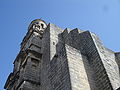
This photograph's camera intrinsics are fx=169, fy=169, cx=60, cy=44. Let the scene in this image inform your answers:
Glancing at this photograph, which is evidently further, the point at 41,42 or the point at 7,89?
the point at 41,42

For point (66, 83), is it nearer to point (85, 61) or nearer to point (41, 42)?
point (85, 61)

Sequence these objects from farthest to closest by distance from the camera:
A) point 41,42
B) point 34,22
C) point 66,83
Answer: point 34,22 → point 41,42 → point 66,83

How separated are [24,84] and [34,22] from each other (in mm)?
12436

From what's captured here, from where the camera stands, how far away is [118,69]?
9930 millimetres

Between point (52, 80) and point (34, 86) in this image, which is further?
point (34, 86)

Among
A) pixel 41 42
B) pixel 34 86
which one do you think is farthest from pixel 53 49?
pixel 41 42

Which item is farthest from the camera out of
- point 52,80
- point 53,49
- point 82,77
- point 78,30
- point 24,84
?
point 78,30

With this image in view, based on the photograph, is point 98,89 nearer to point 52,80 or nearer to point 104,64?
point 104,64

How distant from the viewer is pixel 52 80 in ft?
29.4

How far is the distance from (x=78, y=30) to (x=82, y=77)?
257 inches

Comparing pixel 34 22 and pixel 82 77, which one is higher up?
pixel 34 22

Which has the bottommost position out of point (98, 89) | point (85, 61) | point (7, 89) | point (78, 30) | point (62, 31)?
point (98, 89)

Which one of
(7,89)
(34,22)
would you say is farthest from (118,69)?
(34,22)

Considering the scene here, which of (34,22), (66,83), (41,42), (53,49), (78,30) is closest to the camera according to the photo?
(66,83)
